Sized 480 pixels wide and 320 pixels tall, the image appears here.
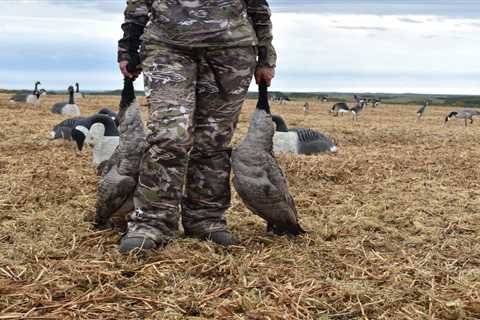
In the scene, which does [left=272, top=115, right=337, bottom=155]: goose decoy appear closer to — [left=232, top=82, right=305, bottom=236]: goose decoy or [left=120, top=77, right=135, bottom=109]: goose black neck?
[left=232, top=82, right=305, bottom=236]: goose decoy

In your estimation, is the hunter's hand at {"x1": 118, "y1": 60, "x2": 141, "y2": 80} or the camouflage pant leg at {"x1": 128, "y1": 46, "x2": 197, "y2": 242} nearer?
the camouflage pant leg at {"x1": 128, "y1": 46, "x2": 197, "y2": 242}

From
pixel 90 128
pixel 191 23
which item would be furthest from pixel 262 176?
pixel 90 128

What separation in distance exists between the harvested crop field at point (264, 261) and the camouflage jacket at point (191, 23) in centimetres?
146

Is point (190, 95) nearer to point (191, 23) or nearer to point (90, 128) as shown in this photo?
point (191, 23)

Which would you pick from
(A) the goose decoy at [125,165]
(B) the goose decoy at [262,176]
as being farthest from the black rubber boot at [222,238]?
(A) the goose decoy at [125,165]

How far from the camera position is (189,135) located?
14.2 ft

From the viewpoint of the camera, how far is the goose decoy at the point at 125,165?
15.0 feet

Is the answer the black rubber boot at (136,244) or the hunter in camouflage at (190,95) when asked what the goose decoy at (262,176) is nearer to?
the hunter in camouflage at (190,95)

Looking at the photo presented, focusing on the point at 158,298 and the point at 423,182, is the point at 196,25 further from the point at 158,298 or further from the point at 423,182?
the point at 423,182

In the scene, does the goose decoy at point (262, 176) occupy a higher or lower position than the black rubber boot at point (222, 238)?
higher

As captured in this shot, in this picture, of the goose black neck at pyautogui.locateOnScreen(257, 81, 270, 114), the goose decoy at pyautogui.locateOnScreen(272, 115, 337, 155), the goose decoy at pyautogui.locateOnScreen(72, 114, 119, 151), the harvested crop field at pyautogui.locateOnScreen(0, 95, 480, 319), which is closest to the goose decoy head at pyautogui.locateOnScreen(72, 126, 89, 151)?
the goose decoy at pyautogui.locateOnScreen(72, 114, 119, 151)

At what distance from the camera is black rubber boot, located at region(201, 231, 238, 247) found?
460cm

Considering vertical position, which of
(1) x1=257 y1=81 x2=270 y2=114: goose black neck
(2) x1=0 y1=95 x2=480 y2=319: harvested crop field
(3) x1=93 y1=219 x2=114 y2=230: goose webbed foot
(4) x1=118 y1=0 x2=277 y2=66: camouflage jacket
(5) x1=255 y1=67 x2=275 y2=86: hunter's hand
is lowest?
(2) x1=0 y1=95 x2=480 y2=319: harvested crop field

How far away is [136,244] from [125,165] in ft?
2.16
